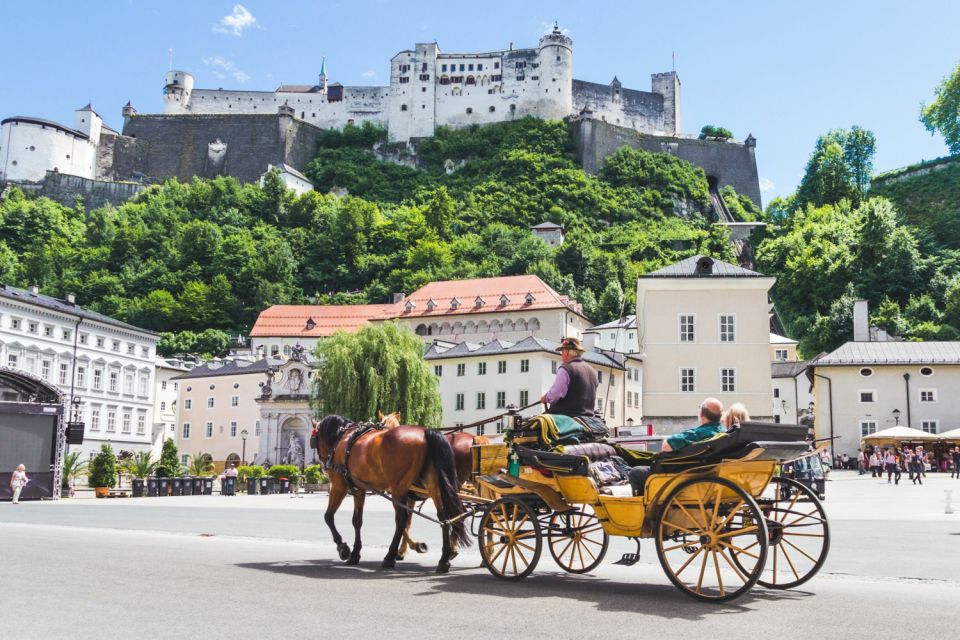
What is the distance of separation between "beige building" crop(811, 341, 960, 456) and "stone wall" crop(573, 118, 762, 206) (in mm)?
79138

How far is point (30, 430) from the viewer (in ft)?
91.1

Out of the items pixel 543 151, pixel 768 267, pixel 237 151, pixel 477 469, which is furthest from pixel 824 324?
pixel 237 151

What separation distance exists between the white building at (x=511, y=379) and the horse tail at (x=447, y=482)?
44221 mm

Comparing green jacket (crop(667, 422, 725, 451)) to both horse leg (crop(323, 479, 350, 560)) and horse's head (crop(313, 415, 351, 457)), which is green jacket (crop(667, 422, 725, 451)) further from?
horse's head (crop(313, 415, 351, 457))

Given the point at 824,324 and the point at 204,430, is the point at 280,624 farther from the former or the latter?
the point at 824,324

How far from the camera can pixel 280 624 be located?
260 inches

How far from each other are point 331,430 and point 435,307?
7003 cm

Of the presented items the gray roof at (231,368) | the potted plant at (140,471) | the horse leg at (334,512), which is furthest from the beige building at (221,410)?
the horse leg at (334,512)

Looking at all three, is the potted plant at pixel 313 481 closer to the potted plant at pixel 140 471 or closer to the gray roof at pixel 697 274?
the potted plant at pixel 140 471

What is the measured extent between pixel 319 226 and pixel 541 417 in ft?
358

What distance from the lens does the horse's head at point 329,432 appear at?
11.2 metres

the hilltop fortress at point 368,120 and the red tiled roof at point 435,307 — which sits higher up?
the hilltop fortress at point 368,120

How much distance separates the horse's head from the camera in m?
11.2

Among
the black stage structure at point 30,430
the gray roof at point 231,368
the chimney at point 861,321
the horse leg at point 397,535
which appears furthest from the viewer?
the gray roof at point 231,368
